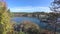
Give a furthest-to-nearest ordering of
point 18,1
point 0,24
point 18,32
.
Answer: point 18,1 < point 18,32 < point 0,24

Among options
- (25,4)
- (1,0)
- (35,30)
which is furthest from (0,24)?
(25,4)

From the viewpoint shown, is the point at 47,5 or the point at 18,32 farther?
the point at 47,5

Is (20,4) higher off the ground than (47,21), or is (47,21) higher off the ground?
(20,4)

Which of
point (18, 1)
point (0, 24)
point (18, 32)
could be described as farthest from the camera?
point (18, 1)

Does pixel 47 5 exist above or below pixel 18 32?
above

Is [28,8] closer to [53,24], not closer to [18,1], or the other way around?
[18,1]

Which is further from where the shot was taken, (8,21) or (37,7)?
(37,7)

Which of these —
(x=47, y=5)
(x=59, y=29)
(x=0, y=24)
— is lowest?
(x=59, y=29)

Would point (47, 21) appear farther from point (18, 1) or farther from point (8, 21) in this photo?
point (8, 21)

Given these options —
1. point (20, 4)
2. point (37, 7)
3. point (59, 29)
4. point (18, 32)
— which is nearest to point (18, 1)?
point (20, 4)
